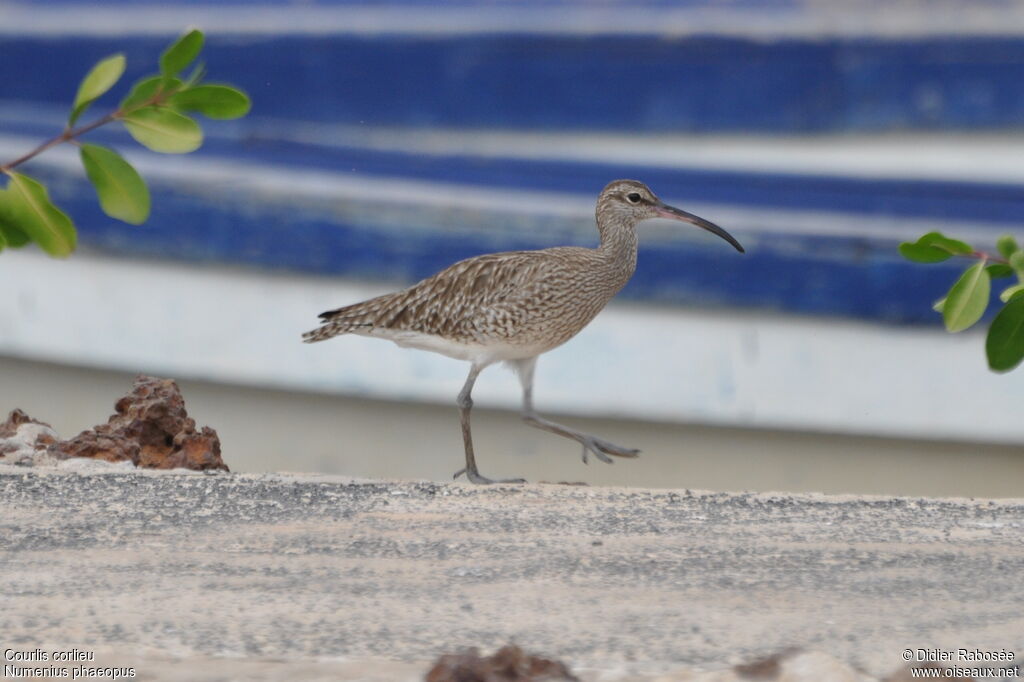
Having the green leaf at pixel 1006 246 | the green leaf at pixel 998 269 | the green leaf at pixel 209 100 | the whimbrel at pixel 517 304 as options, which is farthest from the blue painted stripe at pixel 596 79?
the green leaf at pixel 209 100

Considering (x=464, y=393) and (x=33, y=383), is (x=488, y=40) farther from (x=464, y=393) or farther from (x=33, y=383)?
(x=33, y=383)

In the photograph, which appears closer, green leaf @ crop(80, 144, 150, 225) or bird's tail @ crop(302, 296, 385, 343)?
green leaf @ crop(80, 144, 150, 225)

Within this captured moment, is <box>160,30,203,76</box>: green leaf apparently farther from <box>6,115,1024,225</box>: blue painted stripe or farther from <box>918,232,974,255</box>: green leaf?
<box>6,115,1024,225</box>: blue painted stripe

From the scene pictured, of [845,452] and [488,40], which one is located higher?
[488,40]

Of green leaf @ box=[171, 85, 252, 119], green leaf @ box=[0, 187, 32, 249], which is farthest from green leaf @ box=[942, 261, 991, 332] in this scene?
green leaf @ box=[0, 187, 32, 249]

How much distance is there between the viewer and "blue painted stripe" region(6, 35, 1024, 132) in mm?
7090

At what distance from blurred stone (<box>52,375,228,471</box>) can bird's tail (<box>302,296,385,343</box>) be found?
866 millimetres

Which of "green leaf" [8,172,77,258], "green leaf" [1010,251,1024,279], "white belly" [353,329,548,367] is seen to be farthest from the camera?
"white belly" [353,329,548,367]

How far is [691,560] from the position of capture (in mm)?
3807

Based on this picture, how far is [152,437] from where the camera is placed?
5.66m

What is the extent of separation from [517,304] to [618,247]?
2.18 ft

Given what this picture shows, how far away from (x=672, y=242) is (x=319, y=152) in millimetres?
2047

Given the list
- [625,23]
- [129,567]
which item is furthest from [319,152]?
[129,567]

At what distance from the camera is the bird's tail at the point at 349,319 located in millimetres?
6309
